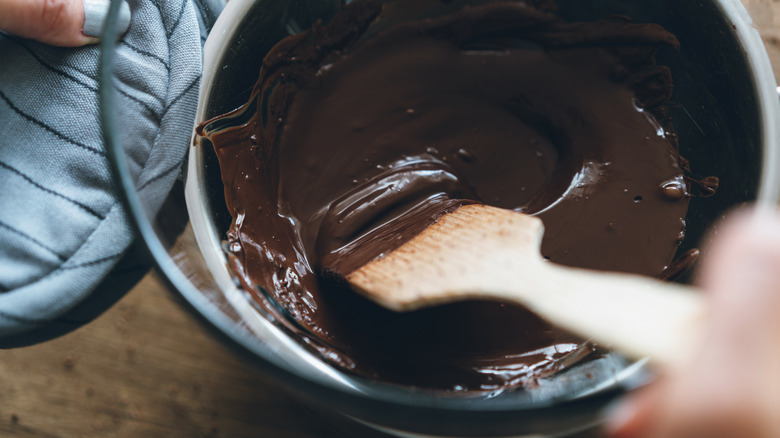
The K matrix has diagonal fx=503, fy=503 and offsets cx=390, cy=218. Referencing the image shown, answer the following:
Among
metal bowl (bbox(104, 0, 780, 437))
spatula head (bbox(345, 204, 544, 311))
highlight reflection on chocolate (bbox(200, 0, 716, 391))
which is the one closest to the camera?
metal bowl (bbox(104, 0, 780, 437))

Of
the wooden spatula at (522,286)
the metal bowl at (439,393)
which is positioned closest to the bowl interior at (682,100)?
the metal bowl at (439,393)

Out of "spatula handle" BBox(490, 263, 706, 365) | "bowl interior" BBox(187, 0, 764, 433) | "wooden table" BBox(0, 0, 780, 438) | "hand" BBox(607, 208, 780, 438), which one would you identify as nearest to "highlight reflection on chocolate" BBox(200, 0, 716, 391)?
"bowl interior" BBox(187, 0, 764, 433)

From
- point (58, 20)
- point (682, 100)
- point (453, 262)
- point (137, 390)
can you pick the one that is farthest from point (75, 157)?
point (682, 100)

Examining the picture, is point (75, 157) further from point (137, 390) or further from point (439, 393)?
point (439, 393)

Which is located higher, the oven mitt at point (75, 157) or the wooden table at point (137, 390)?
the oven mitt at point (75, 157)

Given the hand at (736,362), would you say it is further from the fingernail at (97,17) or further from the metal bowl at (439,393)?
the fingernail at (97,17)

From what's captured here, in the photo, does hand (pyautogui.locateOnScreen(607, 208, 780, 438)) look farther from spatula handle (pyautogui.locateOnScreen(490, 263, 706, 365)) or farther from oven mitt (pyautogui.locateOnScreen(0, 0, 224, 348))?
oven mitt (pyautogui.locateOnScreen(0, 0, 224, 348))

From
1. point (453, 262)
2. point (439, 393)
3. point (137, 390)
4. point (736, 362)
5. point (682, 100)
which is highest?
point (682, 100)
